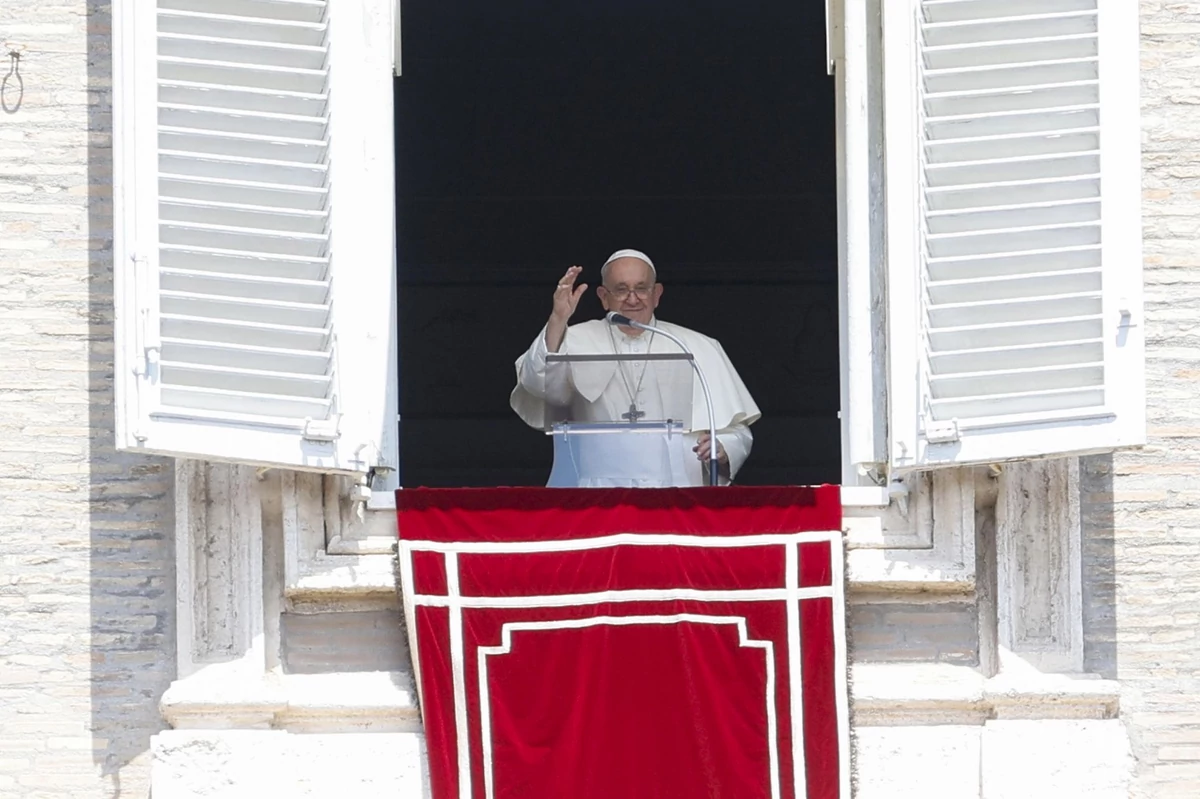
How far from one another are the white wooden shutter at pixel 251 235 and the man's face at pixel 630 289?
1.57 meters

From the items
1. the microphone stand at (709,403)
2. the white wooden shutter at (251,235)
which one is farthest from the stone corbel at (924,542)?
the white wooden shutter at (251,235)

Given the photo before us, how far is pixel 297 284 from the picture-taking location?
777cm

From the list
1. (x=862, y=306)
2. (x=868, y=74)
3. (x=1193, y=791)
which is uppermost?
(x=868, y=74)

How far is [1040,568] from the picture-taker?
7.90 metres

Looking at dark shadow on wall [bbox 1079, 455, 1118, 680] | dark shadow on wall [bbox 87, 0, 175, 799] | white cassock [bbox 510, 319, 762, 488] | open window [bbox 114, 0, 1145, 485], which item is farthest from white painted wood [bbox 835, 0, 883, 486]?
dark shadow on wall [bbox 87, 0, 175, 799]

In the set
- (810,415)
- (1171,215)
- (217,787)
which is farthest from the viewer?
(810,415)

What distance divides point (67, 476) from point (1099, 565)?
2946 mm

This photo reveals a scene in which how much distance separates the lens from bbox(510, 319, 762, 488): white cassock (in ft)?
29.1

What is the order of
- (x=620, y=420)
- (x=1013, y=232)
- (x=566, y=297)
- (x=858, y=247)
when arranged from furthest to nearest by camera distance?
1. (x=620, y=420)
2. (x=566, y=297)
3. (x=858, y=247)
4. (x=1013, y=232)

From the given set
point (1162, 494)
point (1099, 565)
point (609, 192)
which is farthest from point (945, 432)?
point (609, 192)

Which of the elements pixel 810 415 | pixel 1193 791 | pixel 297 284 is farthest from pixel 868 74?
pixel 810 415

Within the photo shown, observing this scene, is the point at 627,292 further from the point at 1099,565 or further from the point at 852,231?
the point at 1099,565

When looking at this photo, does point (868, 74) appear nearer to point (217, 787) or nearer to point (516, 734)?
point (516, 734)

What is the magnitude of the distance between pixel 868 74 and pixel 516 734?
2.09 metres
